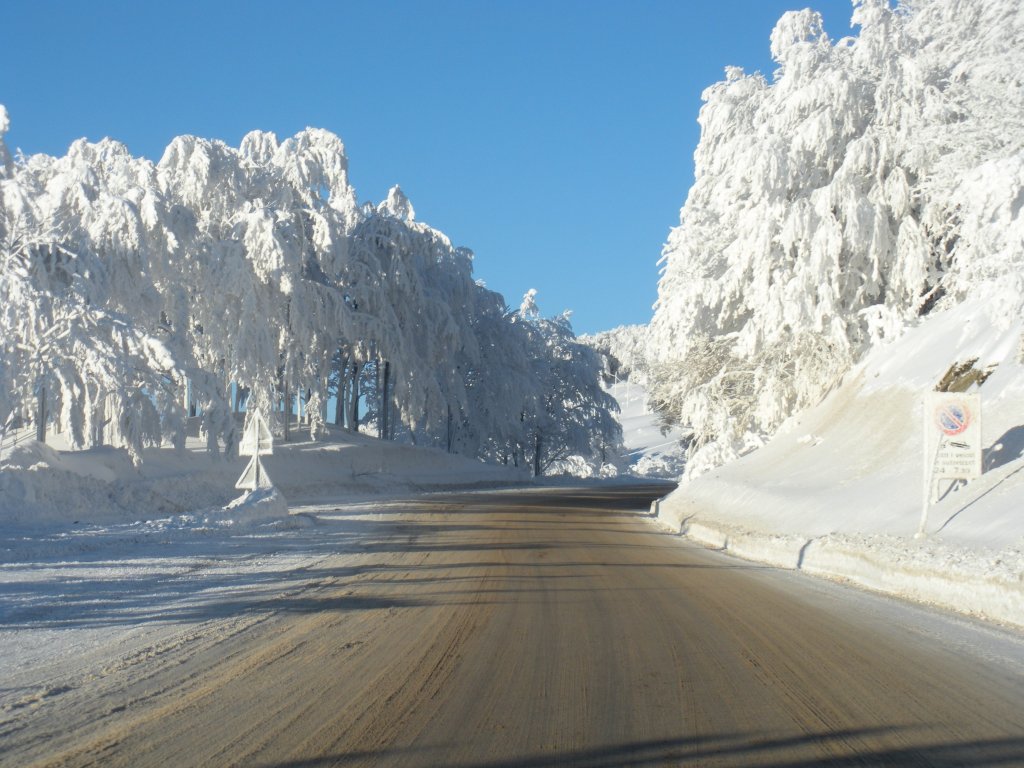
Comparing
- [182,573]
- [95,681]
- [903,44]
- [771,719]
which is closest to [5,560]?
[182,573]

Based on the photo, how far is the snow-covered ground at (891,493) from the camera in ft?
33.3

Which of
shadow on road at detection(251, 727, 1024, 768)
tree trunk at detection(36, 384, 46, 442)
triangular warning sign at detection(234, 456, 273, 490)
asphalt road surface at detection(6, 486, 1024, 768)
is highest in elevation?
tree trunk at detection(36, 384, 46, 442)

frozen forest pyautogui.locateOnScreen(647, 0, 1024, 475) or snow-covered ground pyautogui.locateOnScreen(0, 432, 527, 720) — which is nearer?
snow-covered ground pyautogui.locateOnScreen(0, 432, 527, 720)

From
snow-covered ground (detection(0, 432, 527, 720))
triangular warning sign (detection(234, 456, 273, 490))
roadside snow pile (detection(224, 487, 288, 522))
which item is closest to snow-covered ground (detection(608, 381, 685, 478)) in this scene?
triangular warning sign (detection(234, 456, 273, 490))

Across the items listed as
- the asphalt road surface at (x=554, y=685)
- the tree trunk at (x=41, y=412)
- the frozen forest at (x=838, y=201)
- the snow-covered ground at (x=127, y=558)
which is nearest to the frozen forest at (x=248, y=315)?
the tree trunk at (x=41, y=412)

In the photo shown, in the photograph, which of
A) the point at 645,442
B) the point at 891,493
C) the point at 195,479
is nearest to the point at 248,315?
the point at 195,479

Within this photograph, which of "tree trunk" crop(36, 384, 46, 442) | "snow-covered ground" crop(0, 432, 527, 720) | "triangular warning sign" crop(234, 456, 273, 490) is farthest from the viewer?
"triangular warning sign" crop(234, 456, 273, 490)

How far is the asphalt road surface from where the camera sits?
4773 millimetres

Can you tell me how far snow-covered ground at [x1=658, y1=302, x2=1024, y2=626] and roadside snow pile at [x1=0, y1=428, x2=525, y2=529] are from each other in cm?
1095

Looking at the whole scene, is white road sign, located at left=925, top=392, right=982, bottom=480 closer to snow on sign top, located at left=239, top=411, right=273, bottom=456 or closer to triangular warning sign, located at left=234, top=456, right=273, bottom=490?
snow on sign top, located at left=239, top=411, right=273, bottom=456

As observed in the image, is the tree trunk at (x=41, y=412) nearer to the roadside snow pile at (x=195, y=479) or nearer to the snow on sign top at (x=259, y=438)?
the roadside snow pile at (x=195, y=479)

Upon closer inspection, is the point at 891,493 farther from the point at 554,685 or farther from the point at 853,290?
the point at 853,290

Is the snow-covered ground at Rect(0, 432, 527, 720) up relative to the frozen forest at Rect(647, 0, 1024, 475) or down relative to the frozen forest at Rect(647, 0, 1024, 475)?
down

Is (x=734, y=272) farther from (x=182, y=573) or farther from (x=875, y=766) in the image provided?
(x=875, y=766)
